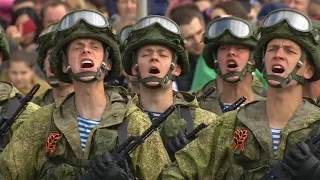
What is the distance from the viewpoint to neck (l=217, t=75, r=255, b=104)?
599 inches

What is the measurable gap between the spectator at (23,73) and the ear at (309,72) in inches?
208

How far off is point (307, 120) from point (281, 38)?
0.67 m

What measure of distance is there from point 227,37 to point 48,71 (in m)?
1.78

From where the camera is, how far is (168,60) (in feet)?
44.4

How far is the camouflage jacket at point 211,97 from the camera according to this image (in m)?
15.0

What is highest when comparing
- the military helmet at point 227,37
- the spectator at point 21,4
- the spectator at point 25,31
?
the spectator at point 21,4

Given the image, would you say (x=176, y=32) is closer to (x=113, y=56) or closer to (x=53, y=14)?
(x=113, y=56)

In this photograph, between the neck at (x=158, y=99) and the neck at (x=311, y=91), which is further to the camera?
the neck at (x=311, y=91)

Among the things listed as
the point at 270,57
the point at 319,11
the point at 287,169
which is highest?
the point at 319,11

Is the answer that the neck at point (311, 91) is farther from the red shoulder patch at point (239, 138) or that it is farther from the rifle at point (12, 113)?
the rifle at point (12, 113)

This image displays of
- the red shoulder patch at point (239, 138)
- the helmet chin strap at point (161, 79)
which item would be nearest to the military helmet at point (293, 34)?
the red shoulder patch at point (239, 138)

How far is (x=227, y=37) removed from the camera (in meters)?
15.2

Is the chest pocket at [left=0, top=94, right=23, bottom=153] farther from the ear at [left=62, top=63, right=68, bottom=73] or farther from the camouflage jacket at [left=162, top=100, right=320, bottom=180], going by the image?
the camouflage jacket at [left=162, top=100, right=320, bottom=180]

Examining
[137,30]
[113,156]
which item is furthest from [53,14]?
[113,156]
